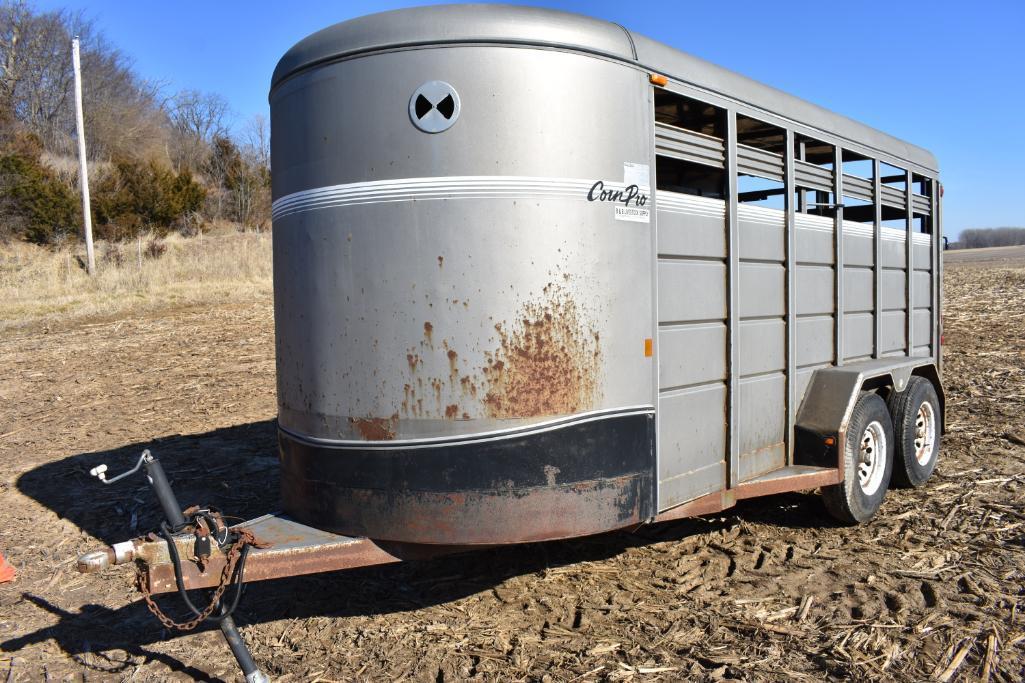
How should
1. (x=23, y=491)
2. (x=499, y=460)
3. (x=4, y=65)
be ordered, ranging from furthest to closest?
(x=4, y=65) < (x=23, y=491) < (x=499, y=460)

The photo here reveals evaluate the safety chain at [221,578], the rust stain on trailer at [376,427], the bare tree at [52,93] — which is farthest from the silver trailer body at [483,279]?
the bare tree at [52,93]

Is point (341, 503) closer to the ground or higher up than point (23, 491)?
higher up

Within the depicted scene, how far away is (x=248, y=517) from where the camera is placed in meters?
5.56

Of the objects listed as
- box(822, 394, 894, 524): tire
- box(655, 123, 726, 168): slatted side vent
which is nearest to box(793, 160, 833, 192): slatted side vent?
box(655, 123, 726, 168): slatted side vent

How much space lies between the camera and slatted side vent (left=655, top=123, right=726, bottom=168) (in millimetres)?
3924

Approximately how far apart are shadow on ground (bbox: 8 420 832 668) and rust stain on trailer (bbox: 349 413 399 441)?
3.93ft

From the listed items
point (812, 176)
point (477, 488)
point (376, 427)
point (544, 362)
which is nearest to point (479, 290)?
point (544, 362)

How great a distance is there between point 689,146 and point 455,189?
4.78 ft

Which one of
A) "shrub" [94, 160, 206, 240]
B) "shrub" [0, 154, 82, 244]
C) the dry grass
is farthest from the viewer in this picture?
"shrub" [94, 160, 206, 240]

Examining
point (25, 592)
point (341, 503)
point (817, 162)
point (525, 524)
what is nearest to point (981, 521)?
point (817, 162)

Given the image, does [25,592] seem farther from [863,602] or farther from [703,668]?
[863,602]

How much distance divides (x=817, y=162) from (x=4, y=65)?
39.7 m

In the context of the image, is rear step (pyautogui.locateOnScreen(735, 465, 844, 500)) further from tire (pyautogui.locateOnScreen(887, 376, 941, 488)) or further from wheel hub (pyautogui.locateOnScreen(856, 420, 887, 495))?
tire (pyautogui.locateOnScreen(887, 376, 941, 488))

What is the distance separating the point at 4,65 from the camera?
34844 millimetres
